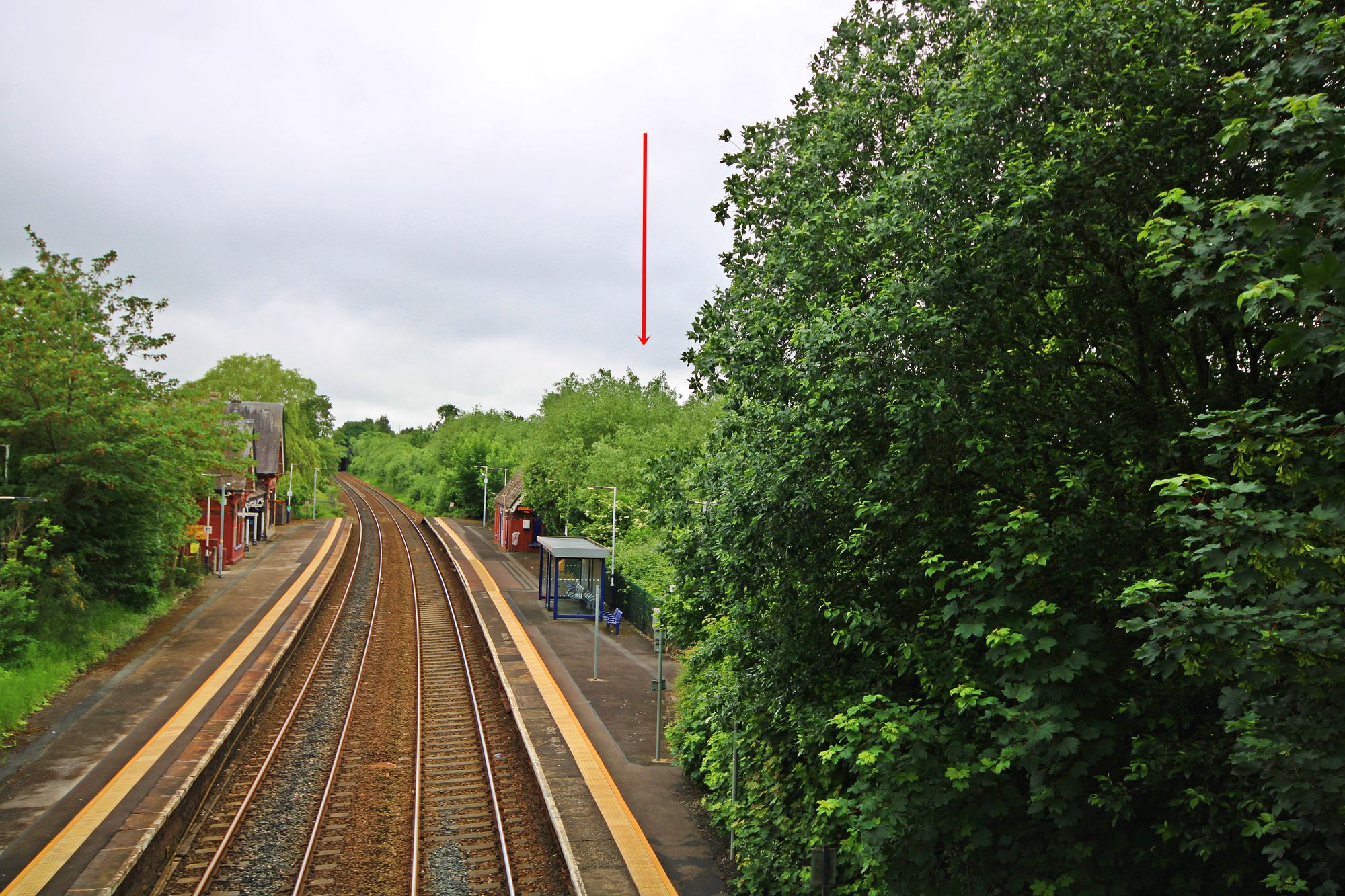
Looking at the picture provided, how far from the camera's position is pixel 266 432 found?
51656mm

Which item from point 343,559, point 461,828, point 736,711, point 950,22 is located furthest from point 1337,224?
point 343,559

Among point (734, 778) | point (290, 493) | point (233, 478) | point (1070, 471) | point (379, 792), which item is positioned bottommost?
point (379, 792)

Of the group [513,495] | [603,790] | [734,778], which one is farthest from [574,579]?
[734,778]

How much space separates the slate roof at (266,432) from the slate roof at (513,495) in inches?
502

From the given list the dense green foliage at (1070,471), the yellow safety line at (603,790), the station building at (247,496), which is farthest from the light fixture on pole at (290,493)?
the dense green foliage at (1070,471)

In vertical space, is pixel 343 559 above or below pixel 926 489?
below

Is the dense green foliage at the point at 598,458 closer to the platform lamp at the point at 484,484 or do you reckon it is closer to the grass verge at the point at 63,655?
the platform lamp at the point at 484,484

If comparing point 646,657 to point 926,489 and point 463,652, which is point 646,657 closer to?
point 463,652

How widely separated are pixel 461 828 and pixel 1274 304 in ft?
40.8

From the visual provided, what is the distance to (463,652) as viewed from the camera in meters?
24.6

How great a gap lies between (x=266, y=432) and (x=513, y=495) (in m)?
15.5

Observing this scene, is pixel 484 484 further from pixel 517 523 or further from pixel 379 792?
pixel 379 792

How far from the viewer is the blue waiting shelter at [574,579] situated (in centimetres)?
2942

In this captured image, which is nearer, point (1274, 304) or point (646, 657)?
point (1274, 304)
